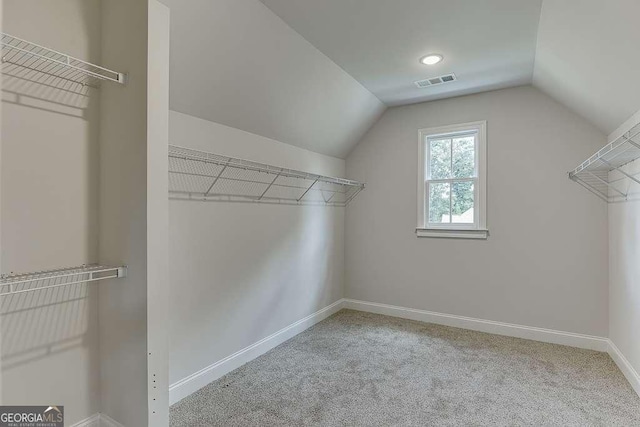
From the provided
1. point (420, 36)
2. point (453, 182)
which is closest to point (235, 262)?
point (420, 36)

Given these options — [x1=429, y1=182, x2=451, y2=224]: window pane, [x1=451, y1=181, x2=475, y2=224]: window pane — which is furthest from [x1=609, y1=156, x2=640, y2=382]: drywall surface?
[x1=429, y1=182, x2=451, y2=224]: window pane

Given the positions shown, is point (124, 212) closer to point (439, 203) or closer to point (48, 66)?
point (48, 66)

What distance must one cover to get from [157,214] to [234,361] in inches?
63.1

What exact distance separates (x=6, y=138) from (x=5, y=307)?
71 cm

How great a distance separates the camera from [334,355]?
292 centimetres

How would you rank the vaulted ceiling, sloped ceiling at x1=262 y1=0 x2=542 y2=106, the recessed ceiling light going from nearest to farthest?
the vaulted ceiling < sloped ceiling at x1=262 y1=0 x2=542 y2=106 < the recessed ceiling light

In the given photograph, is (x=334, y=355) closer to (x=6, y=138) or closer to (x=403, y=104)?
(x=6, y=138)

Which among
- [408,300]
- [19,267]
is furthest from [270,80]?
[408,300]

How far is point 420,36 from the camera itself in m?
2.46

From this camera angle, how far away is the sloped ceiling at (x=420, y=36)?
2.12 m

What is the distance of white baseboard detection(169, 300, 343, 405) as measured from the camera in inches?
87.8

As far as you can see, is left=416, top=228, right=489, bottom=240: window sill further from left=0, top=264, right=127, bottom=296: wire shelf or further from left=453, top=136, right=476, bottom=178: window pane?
left=0, top=264, right=127, bottom=296: wire shelf

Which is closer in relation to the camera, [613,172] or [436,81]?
[613,172]

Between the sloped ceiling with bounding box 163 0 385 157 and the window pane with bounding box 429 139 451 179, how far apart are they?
1.04 meters
